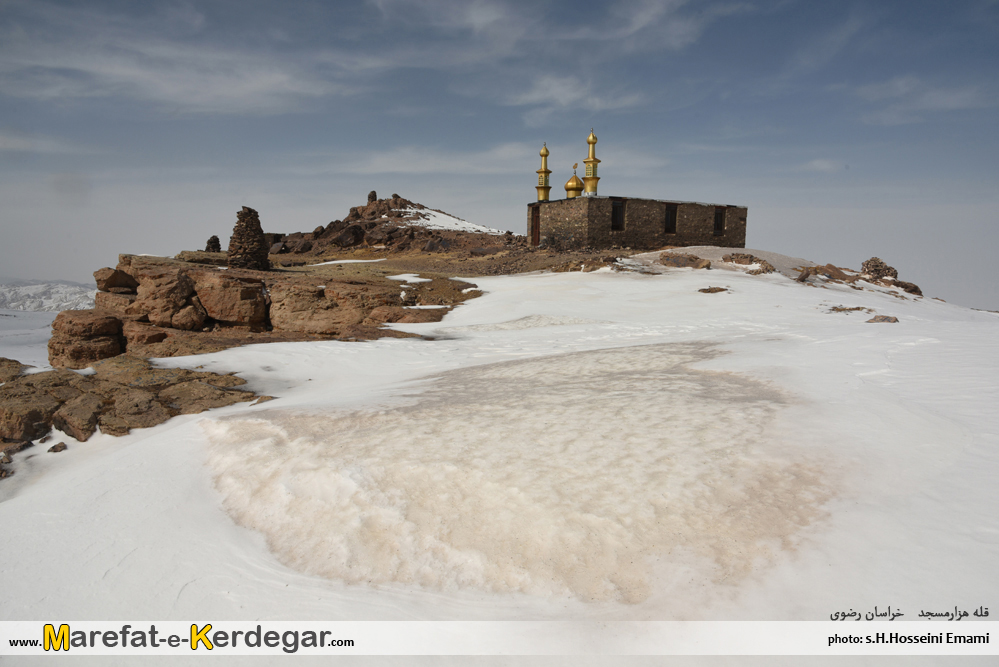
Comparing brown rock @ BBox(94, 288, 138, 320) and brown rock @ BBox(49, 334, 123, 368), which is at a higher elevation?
brown rock @ BBox(94, 288, 138, 320)

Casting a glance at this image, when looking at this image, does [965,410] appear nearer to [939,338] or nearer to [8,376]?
[939,338]

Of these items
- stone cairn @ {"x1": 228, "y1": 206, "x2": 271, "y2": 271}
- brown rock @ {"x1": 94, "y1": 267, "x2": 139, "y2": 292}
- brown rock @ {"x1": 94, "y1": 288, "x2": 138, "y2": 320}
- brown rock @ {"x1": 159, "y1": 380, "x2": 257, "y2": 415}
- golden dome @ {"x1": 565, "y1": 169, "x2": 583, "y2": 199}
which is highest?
golden dome @ {"x1": 565, "y1": 169, "x2": 583, "y2": 199}

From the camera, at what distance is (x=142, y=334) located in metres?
10.2

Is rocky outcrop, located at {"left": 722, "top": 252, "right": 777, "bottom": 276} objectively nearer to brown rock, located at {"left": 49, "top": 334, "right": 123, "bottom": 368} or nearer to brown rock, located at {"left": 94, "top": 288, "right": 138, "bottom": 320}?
brown rock, located at {"left": 94, "top": 288, "right": 138, "bottom": 320}

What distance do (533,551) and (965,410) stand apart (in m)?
3.65

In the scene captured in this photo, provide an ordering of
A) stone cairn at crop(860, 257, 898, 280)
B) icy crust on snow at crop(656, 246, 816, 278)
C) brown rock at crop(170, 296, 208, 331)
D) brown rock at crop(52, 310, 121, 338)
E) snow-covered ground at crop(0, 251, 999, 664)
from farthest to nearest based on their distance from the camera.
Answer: stone cairn at crop(860, 257, 898, 280) < icy crust on snow at crop(656, 246, 816, 278) < brown rock at crop(170, 296, 208, 331) < brown rock at crop(52, 310, 121, 338) < snow-covered ground at crop(0, 251, 999, 664)

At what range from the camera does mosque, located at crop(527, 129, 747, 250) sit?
2609 centimetres

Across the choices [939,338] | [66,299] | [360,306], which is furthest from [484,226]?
[66,299]

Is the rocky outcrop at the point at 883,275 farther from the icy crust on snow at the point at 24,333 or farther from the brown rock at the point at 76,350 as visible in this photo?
the icy crust on snow at the point at 24,333

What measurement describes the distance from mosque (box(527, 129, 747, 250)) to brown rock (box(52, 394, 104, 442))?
73.6ft

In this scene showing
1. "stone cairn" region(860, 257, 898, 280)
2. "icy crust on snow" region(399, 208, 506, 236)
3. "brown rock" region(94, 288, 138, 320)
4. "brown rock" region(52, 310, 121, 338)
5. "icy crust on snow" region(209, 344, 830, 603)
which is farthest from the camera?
"icy crust on snow" region(399, 208, 506, 236)

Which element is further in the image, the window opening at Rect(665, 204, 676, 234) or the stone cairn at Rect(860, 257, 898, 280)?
the window opening at Rect(665, 204, 676, 234)

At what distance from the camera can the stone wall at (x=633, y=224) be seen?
26.0 m

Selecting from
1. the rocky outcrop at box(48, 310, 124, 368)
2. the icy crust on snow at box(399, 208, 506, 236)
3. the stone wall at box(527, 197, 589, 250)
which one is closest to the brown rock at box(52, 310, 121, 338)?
the rocky outcrop at box(48, 310, 124, 368)
